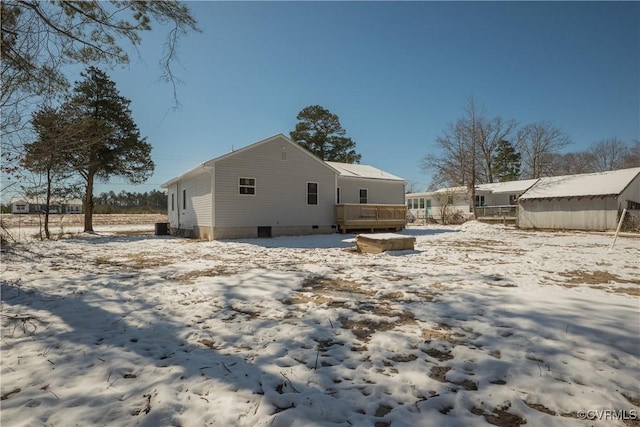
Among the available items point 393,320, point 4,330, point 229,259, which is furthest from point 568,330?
point 229,259

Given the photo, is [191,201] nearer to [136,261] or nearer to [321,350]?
[136,261]

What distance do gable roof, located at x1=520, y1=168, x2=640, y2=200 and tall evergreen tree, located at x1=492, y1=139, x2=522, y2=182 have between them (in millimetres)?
16803

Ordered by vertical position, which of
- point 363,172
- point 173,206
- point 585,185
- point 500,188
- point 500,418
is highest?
point 363,172

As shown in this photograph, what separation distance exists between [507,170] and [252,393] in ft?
151

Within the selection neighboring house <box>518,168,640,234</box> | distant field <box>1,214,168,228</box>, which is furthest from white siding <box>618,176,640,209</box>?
distant field <box>1,214,168,228</box>

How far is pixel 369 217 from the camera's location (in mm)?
18016

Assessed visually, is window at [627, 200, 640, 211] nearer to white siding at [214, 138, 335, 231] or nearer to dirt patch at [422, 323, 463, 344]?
white siding at [214, 138, 335, 231]

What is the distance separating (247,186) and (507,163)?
3786 centimetres

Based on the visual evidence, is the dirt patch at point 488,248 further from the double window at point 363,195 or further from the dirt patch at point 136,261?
the dirt patch at point 136,261

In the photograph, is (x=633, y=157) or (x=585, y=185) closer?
(x=585, y=185)

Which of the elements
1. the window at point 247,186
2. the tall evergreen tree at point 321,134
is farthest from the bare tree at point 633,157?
the window at point 247,186

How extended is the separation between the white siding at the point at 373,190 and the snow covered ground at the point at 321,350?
45.1 feet

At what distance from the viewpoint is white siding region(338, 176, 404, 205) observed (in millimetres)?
19531

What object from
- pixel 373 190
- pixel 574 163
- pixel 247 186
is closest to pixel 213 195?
pixel 247 186
